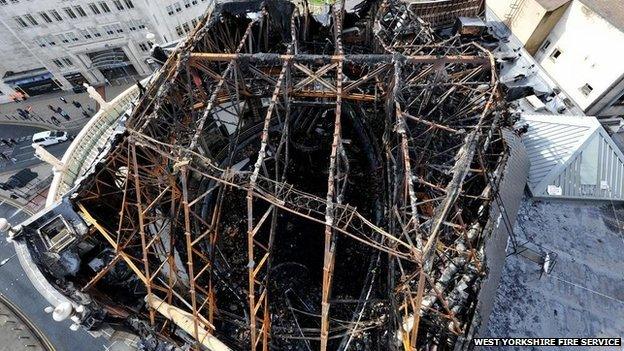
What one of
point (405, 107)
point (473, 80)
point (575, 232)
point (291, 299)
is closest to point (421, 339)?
point (291, 299)

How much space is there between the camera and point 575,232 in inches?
865

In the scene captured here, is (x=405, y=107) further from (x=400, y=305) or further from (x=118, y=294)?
(x=118, y=294)

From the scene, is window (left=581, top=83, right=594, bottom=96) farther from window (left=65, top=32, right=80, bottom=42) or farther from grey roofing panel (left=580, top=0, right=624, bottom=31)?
window (left=65, top=32, right=80, bottom=42)

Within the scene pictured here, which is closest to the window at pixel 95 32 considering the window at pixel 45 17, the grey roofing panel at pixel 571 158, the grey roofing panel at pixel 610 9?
the window at pixel 45 17

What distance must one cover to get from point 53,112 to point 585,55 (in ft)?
199

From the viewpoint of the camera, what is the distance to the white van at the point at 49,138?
136 ft

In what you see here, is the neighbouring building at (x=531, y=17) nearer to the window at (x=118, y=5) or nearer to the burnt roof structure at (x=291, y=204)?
the burnt roof structure at (x=291, y=204)

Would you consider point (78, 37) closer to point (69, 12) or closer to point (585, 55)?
point (69, 12)

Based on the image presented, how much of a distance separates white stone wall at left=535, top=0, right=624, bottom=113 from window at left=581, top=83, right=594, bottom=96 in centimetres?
12

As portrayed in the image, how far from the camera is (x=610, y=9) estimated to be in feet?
99.3

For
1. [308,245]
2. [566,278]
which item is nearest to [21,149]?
[308,245]

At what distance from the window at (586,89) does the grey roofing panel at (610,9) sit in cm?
502

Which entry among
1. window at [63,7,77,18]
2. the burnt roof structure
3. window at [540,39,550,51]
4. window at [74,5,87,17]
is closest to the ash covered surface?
the burnt roof structure

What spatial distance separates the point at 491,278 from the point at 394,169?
7088mm
